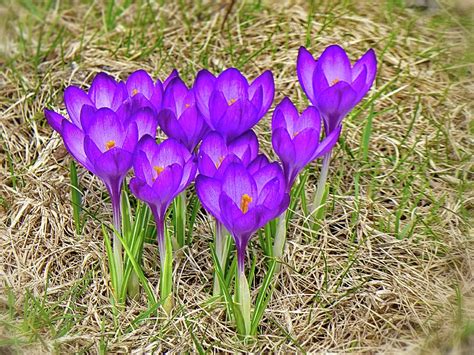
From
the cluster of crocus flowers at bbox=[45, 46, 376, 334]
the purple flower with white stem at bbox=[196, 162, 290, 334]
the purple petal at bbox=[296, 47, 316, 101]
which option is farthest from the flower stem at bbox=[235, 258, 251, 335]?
the purple petal at bbox=[296, 47, 316, 101]

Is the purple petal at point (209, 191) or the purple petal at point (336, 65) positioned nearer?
the purple petal at point (209, 191)

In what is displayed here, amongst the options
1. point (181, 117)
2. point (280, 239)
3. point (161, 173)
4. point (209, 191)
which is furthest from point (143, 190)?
point (280, 239)

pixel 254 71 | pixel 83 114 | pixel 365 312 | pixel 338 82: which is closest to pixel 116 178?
pixel 83 114

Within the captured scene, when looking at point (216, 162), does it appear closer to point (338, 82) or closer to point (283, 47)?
point (338, 82)

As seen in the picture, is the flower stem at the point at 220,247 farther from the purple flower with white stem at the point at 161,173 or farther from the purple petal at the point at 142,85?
the purple petal at the point at 142,85

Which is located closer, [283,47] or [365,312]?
[365,312]

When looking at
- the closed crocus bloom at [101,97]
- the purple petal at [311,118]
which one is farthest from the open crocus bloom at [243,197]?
the closed crocus bloom at [101,97]
